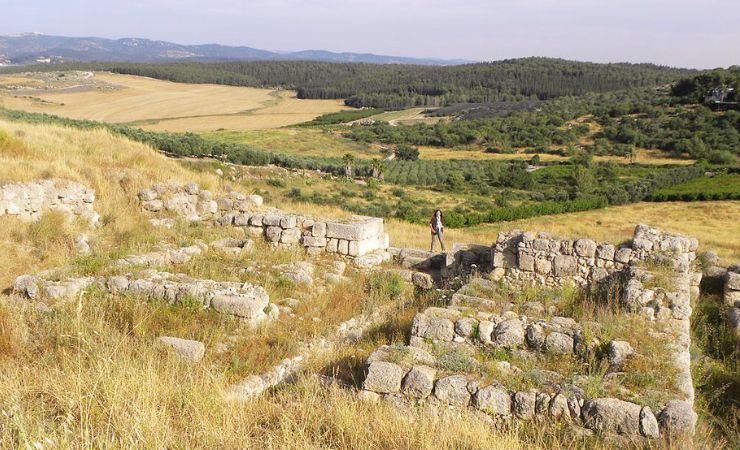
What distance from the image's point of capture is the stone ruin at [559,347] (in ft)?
15.1

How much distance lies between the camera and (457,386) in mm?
4824

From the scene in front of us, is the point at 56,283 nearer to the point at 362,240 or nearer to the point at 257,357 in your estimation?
the point at 257,357

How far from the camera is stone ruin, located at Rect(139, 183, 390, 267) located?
1146cm

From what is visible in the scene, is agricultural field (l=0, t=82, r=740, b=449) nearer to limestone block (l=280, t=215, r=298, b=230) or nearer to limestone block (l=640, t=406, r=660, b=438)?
limestone block (l=640, t=406, r=660, b=438)

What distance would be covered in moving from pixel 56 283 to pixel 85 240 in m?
2.91

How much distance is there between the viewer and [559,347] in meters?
5.83

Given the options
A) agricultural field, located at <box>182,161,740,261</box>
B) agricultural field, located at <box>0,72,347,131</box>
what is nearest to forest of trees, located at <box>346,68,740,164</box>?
agricultural field, located at <box>0,72,347,131</box>

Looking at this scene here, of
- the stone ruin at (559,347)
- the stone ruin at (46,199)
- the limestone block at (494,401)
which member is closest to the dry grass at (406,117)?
the stone ruin at (46,199)

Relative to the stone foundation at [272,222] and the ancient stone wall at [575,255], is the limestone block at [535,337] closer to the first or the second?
the ancient stone wall at [575,255]

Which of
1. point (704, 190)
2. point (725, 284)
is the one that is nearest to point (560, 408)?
point (725, 284)

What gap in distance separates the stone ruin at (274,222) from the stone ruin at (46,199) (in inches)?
50.1

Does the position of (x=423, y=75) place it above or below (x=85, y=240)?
above

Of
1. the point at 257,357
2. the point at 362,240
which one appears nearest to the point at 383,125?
the point at 362,240

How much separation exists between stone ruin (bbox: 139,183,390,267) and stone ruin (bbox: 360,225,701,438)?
124 inches
